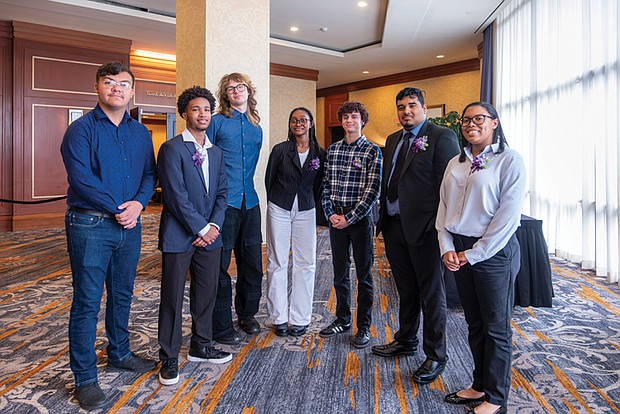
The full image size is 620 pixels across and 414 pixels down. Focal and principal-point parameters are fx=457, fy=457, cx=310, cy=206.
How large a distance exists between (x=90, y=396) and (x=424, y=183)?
2.06 meters

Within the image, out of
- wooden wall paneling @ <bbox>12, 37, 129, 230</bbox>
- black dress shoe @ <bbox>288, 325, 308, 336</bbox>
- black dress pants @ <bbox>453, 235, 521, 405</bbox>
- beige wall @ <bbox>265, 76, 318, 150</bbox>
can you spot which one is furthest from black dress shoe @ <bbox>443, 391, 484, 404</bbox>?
beige wall @ <bbox>265, 76, 318, 150</bbox>

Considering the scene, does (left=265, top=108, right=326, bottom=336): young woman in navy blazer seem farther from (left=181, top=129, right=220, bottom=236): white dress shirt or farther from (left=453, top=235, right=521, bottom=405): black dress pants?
(left=453, top=235, right=521, bottom=405): black dress pants

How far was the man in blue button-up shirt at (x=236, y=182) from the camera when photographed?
305 centimetres

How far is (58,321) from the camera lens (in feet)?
11.7

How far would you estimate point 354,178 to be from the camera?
120 inches

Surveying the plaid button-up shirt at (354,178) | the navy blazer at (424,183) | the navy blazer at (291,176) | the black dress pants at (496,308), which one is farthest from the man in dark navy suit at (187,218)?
the black dress pants at (496,308)

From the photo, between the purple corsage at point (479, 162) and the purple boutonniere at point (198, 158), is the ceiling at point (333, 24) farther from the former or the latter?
the purple corsage at point (479, 162)

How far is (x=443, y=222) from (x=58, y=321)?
9.98 ft

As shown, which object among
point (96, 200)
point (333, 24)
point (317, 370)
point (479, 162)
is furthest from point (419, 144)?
point (333, 24)

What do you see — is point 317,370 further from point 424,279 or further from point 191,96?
point 191,96

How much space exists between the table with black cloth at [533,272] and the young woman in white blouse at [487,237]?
1.69m

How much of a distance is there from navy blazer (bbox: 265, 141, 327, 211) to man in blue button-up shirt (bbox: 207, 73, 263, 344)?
15cm

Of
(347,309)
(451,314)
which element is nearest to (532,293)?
(451,314)

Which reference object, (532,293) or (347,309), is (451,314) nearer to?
(532,293)
